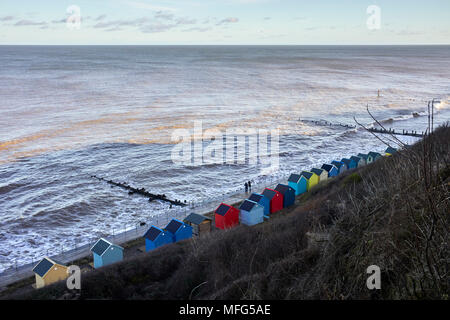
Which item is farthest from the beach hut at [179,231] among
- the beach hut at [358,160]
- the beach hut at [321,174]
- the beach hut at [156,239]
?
the beach hut at [358,160]

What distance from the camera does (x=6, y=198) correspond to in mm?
32344

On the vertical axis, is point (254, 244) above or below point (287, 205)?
above

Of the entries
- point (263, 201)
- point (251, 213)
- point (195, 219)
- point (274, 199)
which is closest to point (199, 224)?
point (195, 219)

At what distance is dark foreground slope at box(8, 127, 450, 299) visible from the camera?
542 centimetres

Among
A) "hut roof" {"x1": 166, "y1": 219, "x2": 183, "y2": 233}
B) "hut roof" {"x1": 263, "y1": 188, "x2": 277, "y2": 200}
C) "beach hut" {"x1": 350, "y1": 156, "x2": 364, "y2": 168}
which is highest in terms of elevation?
"beach hut" {"x1": 350, "y1": 156, "x2": 364, "y2": 168}

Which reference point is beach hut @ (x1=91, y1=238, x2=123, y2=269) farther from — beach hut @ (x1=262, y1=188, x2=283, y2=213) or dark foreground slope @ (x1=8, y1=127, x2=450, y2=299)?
beach hut @ (x1=262, y1=188, x2=283, y2=213)

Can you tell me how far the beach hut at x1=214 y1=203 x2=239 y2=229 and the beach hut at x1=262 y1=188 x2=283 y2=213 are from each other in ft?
11.4

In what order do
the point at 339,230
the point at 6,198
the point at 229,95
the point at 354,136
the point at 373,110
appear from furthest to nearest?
1. the point at 229,95
2. the point at 373,110
3. the point at 354,136
4. the point at 6,198
5. the point at 339,230

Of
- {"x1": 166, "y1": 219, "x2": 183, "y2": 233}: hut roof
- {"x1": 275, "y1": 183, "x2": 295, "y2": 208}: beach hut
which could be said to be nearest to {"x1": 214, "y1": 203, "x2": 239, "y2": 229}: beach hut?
{"x1": 166, "y1": 219, "x2": 183, "y2": 233}: hut roof

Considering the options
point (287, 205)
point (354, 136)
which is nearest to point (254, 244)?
point (287, 205)

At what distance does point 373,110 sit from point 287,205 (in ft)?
181

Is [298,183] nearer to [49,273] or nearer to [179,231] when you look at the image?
[179,231]

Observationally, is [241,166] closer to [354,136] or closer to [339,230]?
[354,136]

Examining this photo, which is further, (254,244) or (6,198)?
(6,198)
